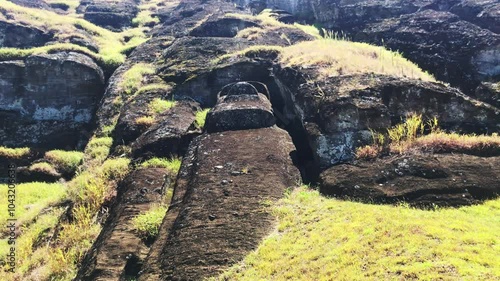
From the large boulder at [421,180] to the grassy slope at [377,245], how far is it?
1.52 feet

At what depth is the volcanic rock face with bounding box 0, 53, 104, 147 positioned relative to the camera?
26.0 m

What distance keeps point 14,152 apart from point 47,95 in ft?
13.5

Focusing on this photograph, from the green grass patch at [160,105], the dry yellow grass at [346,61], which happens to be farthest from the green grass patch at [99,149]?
the dry yellow grass at [346,61]

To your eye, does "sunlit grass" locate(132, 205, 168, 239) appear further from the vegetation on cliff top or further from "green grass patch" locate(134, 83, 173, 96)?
"green grass patch" locate(134, 83, 173, 96)

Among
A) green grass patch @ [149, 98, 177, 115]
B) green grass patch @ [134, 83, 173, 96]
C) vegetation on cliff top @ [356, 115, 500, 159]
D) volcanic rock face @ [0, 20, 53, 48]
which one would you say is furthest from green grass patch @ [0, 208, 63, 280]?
volcanic rock face @ [0, 20, 53, 48]

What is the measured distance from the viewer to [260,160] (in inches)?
525

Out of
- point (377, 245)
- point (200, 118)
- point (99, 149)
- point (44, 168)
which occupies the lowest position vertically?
point (44, 168)

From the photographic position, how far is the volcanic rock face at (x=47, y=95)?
26.0m

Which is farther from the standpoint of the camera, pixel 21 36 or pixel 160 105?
pixel 21 36

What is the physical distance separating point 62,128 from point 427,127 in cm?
2016

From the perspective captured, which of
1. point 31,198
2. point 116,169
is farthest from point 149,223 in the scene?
point 31,198

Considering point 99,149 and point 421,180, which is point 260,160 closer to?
point 421,180

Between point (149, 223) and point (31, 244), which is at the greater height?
point (149, 223)

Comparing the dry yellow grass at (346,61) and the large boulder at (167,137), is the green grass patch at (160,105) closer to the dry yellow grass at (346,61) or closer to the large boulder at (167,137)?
the large boulder at (167,137)
